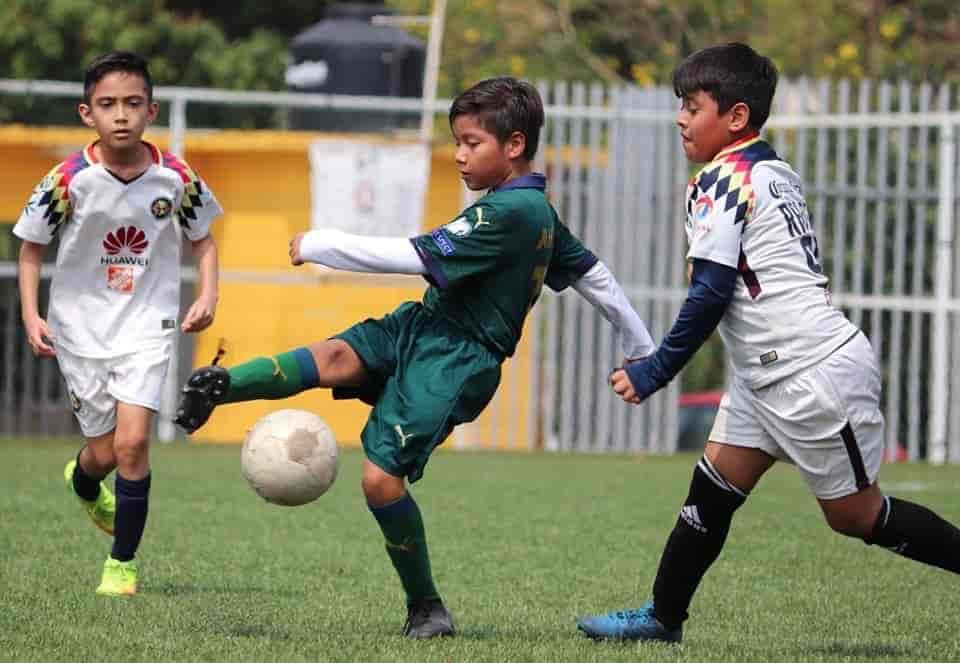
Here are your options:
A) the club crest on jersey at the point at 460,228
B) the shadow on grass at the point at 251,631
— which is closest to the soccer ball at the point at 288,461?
the shadow on grass at the point at 251,631

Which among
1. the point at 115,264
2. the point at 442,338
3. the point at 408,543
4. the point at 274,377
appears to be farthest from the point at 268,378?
the point at 115,264

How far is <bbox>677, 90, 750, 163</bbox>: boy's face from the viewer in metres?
6.35

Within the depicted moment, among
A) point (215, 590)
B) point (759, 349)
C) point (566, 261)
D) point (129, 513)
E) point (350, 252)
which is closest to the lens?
point (350, 252)

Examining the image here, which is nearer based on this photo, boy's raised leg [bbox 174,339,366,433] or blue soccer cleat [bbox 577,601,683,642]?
boy's raised leg [bbox 174,339,366,433]

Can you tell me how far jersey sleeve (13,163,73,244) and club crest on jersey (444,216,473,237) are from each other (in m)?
2.03

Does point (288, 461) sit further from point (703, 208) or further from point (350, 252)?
point (703, 208)

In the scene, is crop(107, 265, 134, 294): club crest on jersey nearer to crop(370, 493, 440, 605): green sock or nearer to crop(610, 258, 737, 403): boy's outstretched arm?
crop(370, 493, 440, 605): green sock

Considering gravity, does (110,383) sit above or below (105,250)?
below

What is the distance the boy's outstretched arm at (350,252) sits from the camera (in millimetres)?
6113

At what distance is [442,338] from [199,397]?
0.82 metres

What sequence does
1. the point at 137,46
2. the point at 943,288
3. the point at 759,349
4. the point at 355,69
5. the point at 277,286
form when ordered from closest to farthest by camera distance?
the point at 759,349 < the point at 943,288 < the point at 277,286 < the point at 355,69 < the point at 137,46

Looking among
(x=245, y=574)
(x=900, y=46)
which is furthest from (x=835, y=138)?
(x=245, y=574)

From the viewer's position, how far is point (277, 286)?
17.3m

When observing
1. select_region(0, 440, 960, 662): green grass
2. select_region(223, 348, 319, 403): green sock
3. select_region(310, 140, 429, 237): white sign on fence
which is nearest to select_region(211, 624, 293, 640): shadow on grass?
select_region(0, 440, 960, 662): green grass
